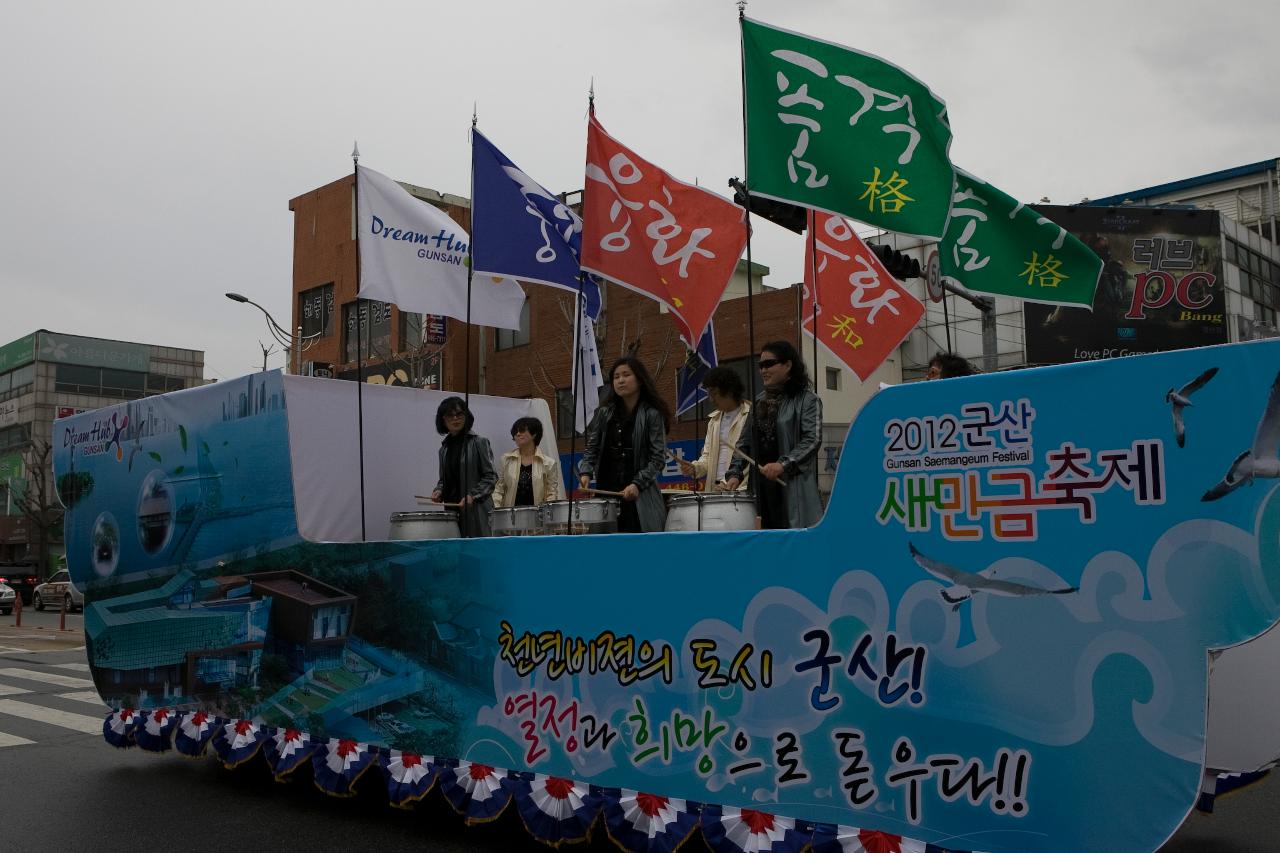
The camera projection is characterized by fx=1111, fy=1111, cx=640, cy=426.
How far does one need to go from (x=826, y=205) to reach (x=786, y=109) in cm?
50

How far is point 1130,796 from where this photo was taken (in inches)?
136

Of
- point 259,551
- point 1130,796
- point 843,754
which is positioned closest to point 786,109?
point 843,754

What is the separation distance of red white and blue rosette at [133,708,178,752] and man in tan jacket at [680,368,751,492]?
12.9 feet

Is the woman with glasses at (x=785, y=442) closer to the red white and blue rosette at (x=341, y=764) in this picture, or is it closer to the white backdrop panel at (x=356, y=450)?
the red white and blue rosette at (x=341, y=764)

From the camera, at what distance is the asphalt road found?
222 inches

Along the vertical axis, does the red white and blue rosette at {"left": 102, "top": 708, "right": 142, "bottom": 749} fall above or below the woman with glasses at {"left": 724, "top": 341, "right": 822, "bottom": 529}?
below

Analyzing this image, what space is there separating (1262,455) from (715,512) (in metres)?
2.27

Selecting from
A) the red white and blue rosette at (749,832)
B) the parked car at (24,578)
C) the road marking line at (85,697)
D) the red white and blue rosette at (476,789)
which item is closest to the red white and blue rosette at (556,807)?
the red white and blue rosette at (476,789)

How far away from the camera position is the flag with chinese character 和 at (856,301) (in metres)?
9.69

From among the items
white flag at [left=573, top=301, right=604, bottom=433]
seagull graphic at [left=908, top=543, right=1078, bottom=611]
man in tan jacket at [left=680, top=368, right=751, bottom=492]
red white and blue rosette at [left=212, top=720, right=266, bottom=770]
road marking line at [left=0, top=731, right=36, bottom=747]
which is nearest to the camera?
seagull graphic at [left=908, top=543, right=1078, bottom=611]

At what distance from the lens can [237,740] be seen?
6883 millimetres

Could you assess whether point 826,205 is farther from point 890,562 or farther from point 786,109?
point 890,562

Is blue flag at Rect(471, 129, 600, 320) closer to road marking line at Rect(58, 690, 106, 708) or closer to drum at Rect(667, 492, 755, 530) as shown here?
drum at Rect(667, 492, 755, 530)

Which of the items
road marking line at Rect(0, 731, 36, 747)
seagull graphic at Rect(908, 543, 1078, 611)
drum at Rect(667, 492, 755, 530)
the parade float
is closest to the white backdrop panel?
the parade float
